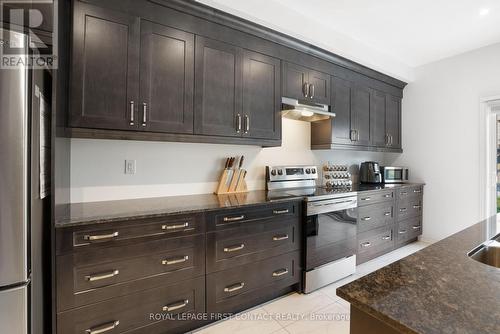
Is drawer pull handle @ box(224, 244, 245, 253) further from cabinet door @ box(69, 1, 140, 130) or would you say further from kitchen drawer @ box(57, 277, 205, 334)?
cabinet door @ box(69, 1, 140, 130)

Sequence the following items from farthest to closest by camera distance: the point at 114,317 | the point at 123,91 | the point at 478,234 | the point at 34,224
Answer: the point at 123,91 → the point at 114,317 → the point at 478,234 → the point at 34,224

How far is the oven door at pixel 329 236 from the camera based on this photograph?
2354 mm

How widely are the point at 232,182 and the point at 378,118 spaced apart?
8.23 feet

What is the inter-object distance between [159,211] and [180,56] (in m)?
1.23

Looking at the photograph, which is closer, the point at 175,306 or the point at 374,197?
the point at 175,306

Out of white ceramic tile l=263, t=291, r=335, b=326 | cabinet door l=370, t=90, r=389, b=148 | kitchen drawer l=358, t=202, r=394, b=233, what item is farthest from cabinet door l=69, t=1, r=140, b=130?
cabinet door l=370, t=90, r=389, b=148

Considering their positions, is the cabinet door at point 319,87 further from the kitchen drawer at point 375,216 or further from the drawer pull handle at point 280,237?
the drawer pull handle at point 280,237

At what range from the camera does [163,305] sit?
1646 millimetres

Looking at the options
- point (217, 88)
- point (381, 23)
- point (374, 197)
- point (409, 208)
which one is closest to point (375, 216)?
point (374, 197)

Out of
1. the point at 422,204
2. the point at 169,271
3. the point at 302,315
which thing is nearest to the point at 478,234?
the point at 302,315

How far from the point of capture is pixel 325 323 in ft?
6.40

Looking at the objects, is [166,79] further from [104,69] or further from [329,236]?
[329,236]

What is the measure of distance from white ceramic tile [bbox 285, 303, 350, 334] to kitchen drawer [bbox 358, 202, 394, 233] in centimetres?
110

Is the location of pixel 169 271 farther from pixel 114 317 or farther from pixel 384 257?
pixel 384 257
